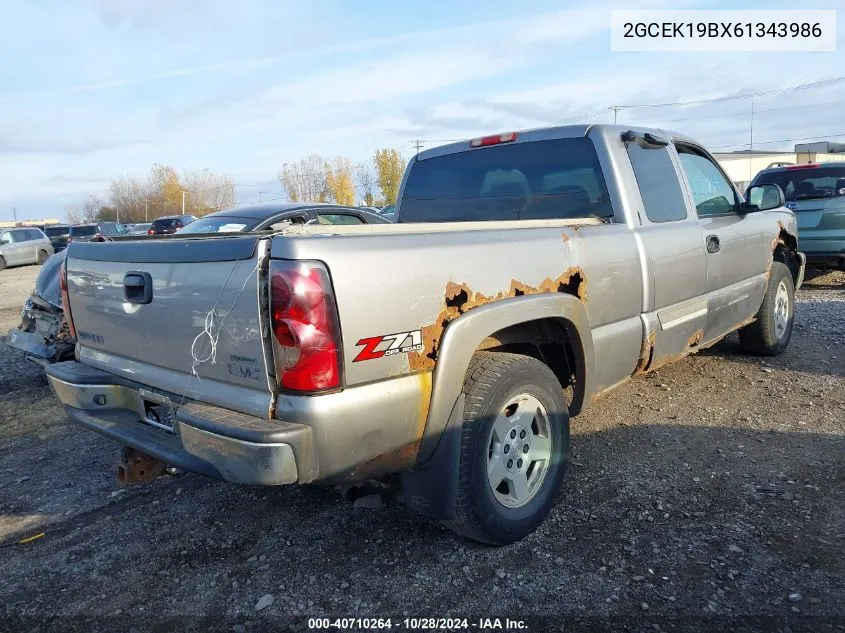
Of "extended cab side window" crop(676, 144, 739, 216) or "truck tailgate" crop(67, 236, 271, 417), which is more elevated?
"extended cab side window" crop(676, 144, 739, 216)

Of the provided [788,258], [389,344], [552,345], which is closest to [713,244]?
[552,345]

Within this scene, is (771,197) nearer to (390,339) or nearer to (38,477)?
(390,339)

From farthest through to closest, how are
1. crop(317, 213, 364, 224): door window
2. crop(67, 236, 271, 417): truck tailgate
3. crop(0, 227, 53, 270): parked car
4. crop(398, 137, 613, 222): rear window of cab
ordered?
1. crop(0, 227, 53, 270): parked car
2. crop(317, 213, 364, 224): door window
3. crop(398, 137, 613, 222): rear window of cab
4. crop(67, 236, 271, 417): truck tailgate

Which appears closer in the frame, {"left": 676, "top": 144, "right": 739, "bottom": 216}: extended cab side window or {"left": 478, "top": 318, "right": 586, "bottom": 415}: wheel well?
{"left": 478, "top": 318, "right": 586, "bottom": 415}: wheel well

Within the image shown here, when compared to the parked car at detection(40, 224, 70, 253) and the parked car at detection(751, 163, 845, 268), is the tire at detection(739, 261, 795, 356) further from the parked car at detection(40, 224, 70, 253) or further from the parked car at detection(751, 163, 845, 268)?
the parked car at detection(40, 224, 70, 253)

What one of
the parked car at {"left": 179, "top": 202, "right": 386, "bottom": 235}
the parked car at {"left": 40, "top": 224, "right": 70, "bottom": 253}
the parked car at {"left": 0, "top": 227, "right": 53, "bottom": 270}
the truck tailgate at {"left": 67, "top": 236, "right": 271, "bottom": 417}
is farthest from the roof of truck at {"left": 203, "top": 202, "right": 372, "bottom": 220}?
the parked car at {"left": 40, "top": 224, "right": 70, "bottom": 253}

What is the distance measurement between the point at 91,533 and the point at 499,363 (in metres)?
2.29

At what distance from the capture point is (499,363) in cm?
287

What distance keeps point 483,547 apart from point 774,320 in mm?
4050

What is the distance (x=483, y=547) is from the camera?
300 centimetres

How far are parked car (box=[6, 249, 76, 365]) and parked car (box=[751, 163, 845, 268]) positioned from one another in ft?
30.9

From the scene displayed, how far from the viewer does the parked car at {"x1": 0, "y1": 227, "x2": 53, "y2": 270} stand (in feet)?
72.2

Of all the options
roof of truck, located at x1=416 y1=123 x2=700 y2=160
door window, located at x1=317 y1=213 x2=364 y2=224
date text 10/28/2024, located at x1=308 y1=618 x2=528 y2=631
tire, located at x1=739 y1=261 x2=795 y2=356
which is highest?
roof of truck, located at x1=416 y1=123 x2=700 y2=160

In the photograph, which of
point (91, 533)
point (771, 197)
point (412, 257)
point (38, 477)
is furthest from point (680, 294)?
point (38, 477)
